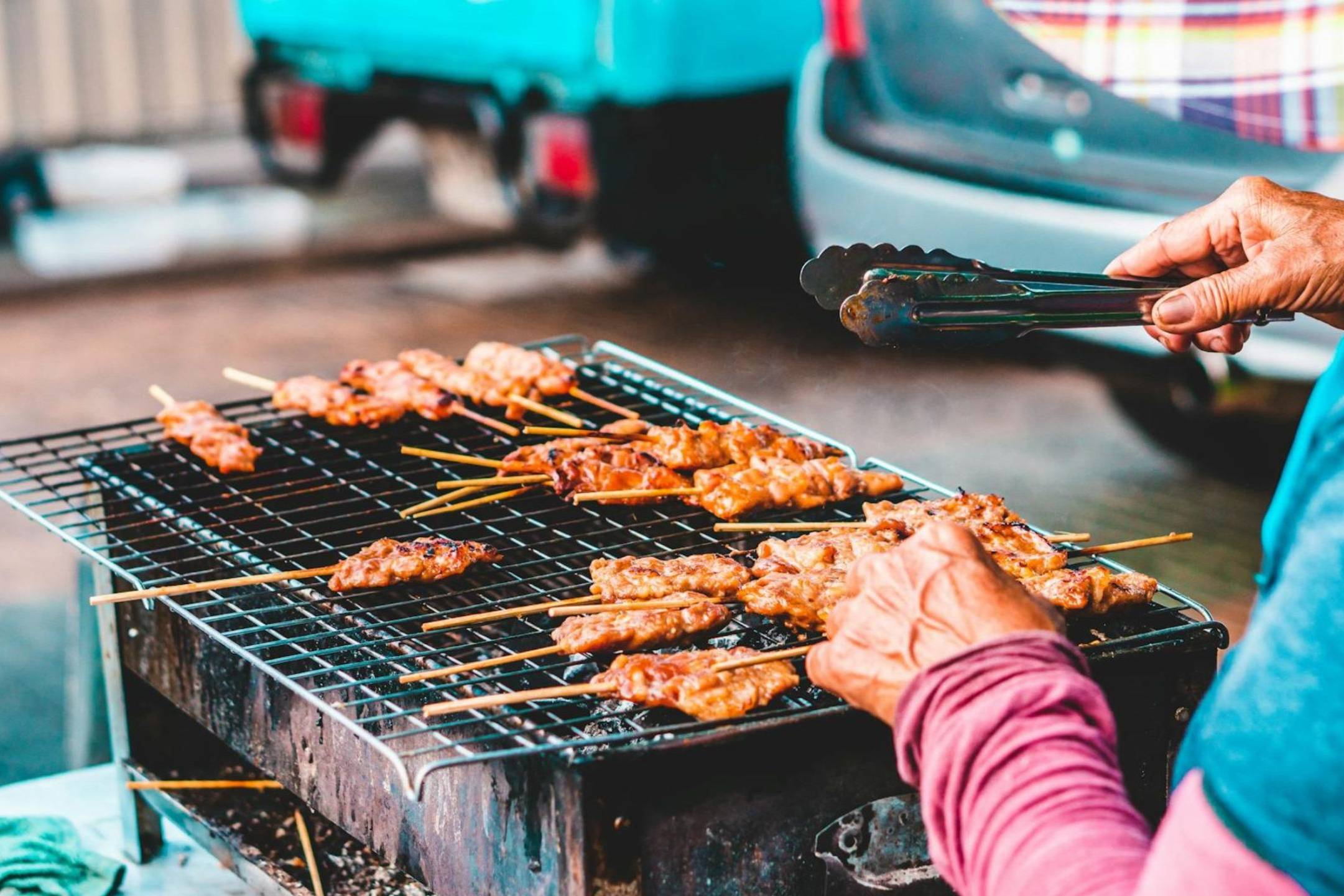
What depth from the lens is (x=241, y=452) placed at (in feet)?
11.7

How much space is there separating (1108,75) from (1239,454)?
2.50 meters

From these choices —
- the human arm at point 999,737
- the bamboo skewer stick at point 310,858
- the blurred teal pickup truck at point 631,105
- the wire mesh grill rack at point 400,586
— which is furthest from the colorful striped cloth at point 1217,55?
the bamboo skewer stick at point 310,858

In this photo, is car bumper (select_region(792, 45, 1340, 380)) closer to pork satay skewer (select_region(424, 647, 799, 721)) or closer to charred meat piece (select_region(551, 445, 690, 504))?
charred meat piece (select_region(551, 445, 690, 504))

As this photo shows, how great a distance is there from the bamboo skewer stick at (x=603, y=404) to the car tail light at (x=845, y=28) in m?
2.95

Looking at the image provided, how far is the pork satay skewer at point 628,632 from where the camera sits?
104 inches

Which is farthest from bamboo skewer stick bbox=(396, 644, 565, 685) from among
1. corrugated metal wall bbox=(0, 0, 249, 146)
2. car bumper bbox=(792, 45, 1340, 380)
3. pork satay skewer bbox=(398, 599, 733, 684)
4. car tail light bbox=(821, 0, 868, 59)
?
corrugated metal wall bbox=(0, 0, 249, 146)

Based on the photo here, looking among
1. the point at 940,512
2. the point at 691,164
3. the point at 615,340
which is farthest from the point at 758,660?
the point at 615,340

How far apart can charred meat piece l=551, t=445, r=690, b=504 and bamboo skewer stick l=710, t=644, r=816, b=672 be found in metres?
0.89

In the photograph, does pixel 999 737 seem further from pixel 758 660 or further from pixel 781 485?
pixel 781 485

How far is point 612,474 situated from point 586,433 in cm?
44

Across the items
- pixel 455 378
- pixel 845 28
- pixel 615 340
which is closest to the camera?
pixel 455 378

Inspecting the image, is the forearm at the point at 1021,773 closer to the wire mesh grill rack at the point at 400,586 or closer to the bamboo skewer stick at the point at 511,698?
the wire mesh grill rack at the point at 400,586

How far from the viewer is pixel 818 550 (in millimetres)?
3039

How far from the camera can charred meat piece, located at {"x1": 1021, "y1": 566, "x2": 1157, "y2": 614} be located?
9.03 ft
